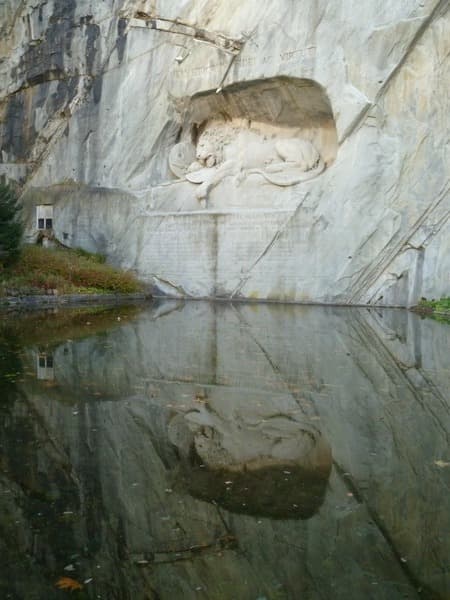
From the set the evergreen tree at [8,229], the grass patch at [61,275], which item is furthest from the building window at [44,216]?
the evergreen tree at [8,229]

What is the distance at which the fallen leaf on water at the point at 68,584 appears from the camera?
136 inches

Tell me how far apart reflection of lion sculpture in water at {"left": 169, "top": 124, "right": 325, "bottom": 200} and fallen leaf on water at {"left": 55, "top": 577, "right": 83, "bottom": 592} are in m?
18.6

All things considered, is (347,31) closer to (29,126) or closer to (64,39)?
(64,39)

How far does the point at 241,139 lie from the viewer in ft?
75.7

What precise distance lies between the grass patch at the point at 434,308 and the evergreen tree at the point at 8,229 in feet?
37.4

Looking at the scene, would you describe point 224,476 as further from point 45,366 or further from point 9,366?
point 9,366

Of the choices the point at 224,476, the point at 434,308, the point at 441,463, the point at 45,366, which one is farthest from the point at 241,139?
the point at 224,476

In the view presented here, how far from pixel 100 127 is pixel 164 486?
71.0 ft

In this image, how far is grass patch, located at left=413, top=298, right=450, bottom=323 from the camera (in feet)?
58.8

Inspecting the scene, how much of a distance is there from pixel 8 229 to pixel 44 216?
6.01 meters

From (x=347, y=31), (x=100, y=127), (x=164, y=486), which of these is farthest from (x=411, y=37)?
(x=164, y=486)

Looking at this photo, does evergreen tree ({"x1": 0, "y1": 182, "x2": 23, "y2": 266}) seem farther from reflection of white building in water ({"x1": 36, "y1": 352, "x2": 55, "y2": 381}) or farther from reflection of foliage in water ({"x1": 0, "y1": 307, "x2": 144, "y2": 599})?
reflection of foliage in water ({"x1": 0, "y1": 307, "x2": 144, "y2": 599})

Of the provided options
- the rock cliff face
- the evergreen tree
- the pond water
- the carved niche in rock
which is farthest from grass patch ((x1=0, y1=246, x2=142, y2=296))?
the pond water

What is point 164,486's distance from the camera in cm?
488
